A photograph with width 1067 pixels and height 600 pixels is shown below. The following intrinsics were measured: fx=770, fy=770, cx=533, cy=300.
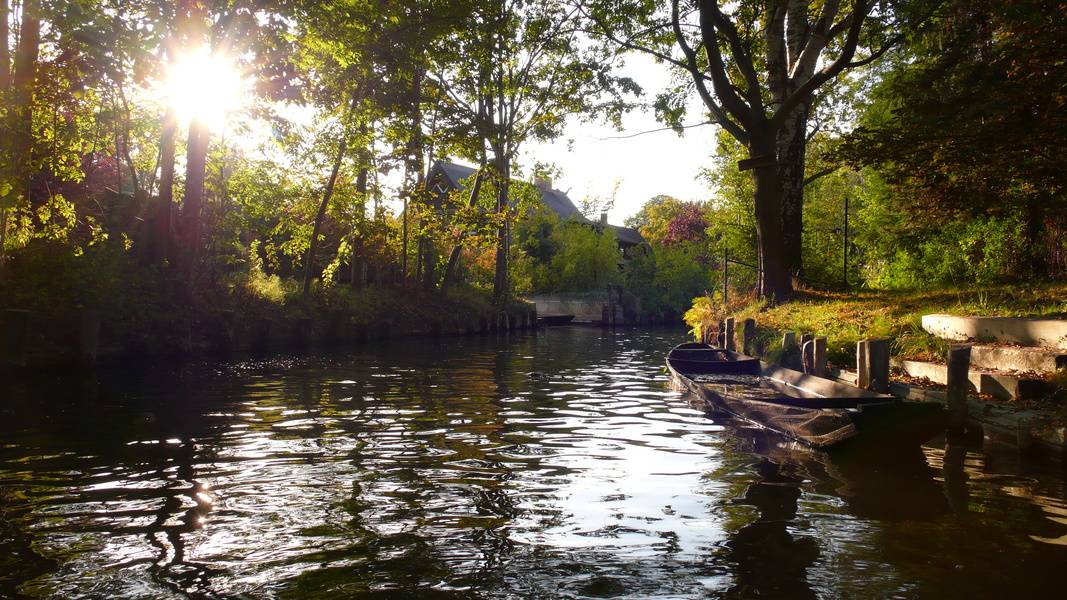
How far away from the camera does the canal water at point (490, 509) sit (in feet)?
14.0

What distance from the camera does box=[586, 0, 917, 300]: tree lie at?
1525cm

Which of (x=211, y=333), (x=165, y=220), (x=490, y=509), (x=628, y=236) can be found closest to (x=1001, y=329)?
(x=490, y=509)

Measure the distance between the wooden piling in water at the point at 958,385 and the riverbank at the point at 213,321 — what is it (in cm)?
1462

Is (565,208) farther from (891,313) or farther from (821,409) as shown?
(821,409)

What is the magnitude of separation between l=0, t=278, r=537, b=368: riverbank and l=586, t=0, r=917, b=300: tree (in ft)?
38.8

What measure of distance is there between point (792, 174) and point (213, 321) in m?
14.8

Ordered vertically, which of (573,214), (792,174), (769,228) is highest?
(573,214)

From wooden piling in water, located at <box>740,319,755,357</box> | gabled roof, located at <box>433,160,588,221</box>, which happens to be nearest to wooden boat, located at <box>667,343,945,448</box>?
wooden piling in water, located at <box>740,319,755,357</box>

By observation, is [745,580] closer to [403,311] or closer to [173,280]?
[173,280]

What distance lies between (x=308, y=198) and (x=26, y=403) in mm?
16941

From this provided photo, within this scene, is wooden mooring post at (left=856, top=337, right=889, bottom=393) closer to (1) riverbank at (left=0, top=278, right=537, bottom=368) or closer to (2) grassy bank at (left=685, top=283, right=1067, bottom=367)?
(2) grassy bank at (left=685, top=283, right=1067, bottom=367)

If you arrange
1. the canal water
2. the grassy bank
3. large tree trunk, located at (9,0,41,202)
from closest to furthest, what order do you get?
the canal water
the grassy bank
large tree trunk, located at (9,0,41,202)

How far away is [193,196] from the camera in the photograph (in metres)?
20.0

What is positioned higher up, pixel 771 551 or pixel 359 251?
pixel 359 251
